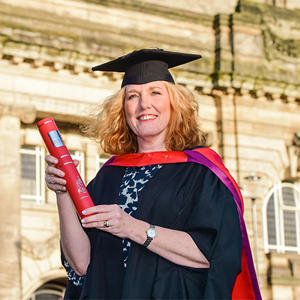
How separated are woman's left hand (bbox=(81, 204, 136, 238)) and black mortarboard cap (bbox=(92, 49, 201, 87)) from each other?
100 cm

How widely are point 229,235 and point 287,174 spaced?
64.5ft

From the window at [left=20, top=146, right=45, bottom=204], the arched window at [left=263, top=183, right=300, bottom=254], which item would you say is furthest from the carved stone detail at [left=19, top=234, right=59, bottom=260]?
the arched window at [left=263, top=183, right=300, bottom=254]

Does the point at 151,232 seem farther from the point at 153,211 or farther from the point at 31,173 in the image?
the point at 31,173

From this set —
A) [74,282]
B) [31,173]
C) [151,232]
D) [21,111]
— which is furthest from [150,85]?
[31,173]

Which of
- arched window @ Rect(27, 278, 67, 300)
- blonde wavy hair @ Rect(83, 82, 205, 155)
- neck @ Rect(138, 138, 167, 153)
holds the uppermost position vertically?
blonde wavy hair @ Rect(83, 82, 205, 155)

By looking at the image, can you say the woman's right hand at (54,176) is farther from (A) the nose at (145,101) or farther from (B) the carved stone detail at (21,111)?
(B) the carved stone detail at (21,111)

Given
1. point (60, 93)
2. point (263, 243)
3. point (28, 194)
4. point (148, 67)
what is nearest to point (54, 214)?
point (28, 194)

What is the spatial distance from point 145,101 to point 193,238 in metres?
0.89

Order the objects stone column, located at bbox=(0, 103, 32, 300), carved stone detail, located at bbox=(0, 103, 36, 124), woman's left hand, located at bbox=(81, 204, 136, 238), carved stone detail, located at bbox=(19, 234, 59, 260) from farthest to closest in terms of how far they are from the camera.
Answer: carved stone detail, located at bbox=(19, 234, 59, 260)
carved stone detail, located at bbox=(0, 103, 36, 124)
stone column, located at bbox=(0, 103, 32, 300)
woman's left hand, located at bbox=(81, 204, 136, 238)

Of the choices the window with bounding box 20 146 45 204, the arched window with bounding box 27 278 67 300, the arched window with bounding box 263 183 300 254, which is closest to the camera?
the window with bounding box 20 146 45 204

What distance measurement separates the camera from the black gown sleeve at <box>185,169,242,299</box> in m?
4.23

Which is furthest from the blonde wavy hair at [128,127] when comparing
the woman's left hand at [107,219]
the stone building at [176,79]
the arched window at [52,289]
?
the arched window at [52,289]

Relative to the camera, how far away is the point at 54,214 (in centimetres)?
2045

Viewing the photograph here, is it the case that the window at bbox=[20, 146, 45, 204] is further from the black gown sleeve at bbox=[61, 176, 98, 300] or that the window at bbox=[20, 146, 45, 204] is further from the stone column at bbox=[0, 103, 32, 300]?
the black gown sleeve at bbox=[61, 176, 98, 300]
